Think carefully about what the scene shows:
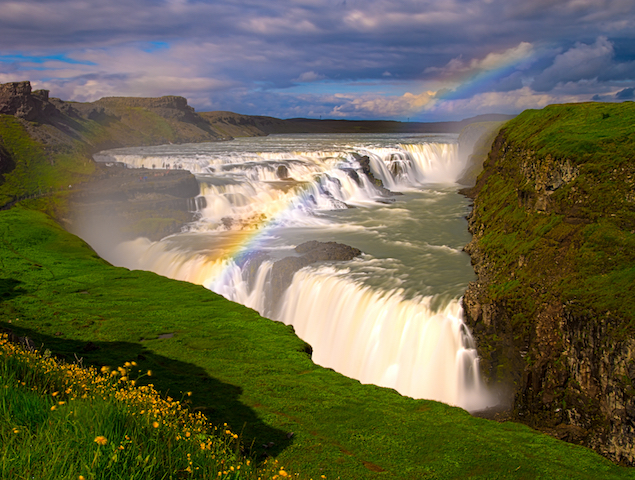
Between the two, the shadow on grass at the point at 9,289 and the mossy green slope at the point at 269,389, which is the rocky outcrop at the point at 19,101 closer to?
the shadow on grass at the point at 9,289

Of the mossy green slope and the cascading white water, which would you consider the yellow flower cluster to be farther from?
the cascading white water

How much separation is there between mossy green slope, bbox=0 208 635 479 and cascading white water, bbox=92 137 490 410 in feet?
21.7

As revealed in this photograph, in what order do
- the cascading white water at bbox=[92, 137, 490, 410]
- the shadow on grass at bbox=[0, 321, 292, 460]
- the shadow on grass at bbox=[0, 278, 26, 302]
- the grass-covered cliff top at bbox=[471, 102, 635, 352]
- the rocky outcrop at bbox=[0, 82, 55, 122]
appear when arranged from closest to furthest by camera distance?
1. the shadow on grass at bbox=[0, 321, 292, 460]
2. the grass-covered cliff top at bbox=[471, 102, 635, 352]
3. the shadow on grass at bbox=[0, 278, 26, 302]
4. the cascading white water at bbox=[92, 137, 490, 410]
5. the rocky outcrop at bbox=[0, 82, 55, 122]

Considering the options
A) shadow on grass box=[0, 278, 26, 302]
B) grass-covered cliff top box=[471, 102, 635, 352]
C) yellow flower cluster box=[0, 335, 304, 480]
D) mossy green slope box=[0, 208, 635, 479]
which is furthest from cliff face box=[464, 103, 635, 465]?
shadow on grass box=[0, 278, 26, 302]

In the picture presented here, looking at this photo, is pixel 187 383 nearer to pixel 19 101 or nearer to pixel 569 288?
pixel 569 288

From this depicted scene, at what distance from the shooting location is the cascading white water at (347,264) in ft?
69.3

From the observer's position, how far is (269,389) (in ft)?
39.9

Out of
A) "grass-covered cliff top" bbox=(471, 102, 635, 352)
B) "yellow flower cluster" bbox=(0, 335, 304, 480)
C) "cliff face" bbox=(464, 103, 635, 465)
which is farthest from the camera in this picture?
"grass-covered cliff top" bbox=(471, 102, 635, 352)

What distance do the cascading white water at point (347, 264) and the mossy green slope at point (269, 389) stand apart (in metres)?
6.61

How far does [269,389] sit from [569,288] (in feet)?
42.1

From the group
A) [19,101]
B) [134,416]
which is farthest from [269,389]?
[19,101]

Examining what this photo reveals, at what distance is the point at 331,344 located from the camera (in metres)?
23.9

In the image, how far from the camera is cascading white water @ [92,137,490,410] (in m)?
21.1

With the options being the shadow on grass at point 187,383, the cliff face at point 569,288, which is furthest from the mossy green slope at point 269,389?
the cliff face at point 569,288
